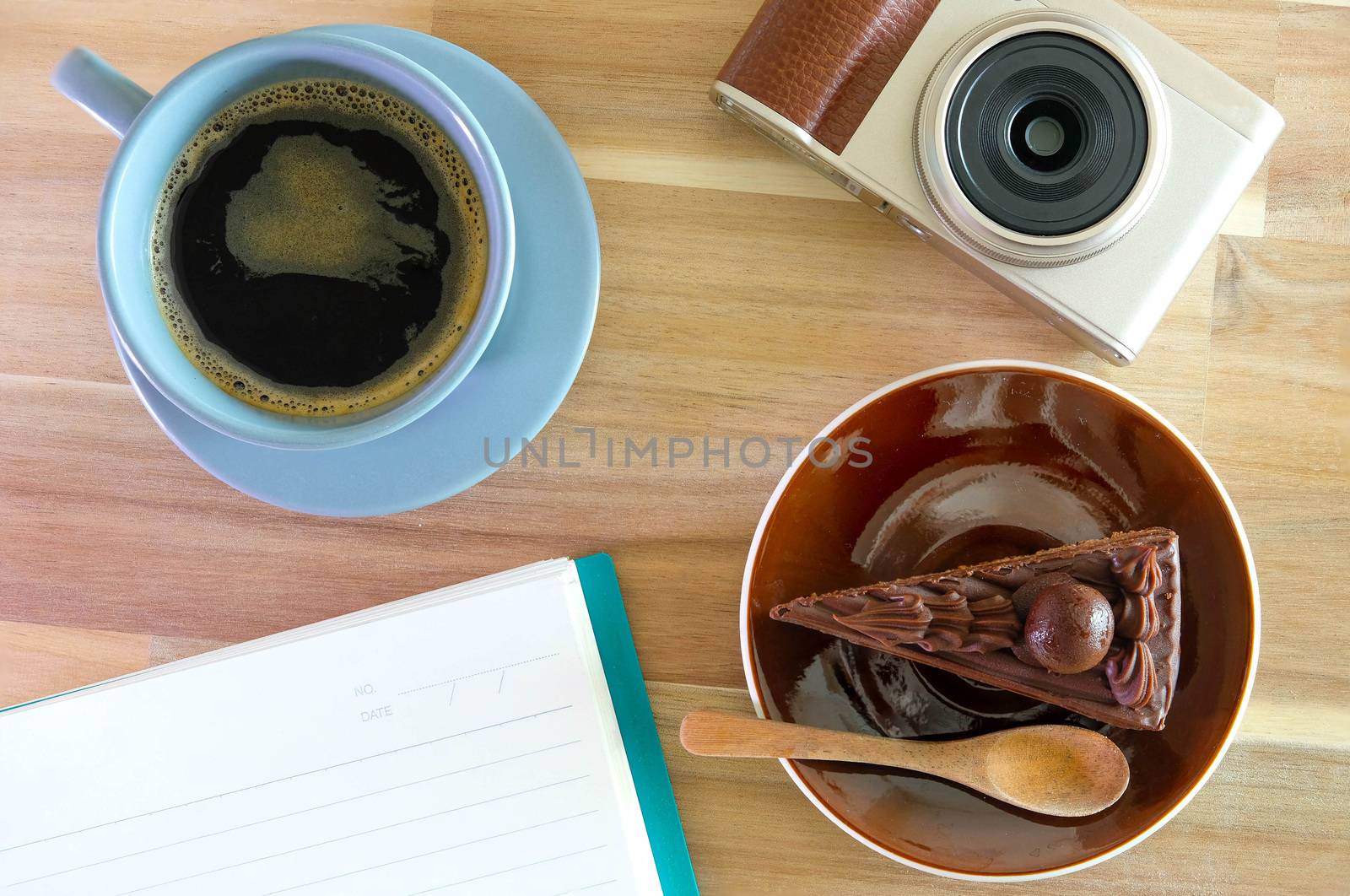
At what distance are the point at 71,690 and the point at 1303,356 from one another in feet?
3.44

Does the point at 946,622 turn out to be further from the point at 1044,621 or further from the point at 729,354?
the point at 729,354

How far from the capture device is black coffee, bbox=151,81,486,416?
64 centimetres

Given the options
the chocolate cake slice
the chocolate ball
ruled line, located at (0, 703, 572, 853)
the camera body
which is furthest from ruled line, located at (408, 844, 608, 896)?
the camera body

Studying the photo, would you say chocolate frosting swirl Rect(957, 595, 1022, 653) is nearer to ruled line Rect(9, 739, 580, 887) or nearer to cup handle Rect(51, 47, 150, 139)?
ruled line Rect(9, 739, 580, 887)

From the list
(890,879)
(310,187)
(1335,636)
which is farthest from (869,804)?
(310,187)

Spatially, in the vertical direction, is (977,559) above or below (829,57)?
below

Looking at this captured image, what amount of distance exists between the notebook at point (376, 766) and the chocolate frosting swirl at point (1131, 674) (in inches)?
13.6

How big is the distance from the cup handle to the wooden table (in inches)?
7.9

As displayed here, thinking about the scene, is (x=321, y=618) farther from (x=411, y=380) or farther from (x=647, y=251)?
(x=647, y=251)

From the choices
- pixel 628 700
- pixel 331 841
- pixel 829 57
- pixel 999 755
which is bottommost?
pixel 331 841

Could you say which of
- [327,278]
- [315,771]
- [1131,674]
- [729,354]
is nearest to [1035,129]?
[729,354]

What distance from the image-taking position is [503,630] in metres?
0.74

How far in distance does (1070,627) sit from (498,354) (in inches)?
16.7

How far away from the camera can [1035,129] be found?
2.18 ft
